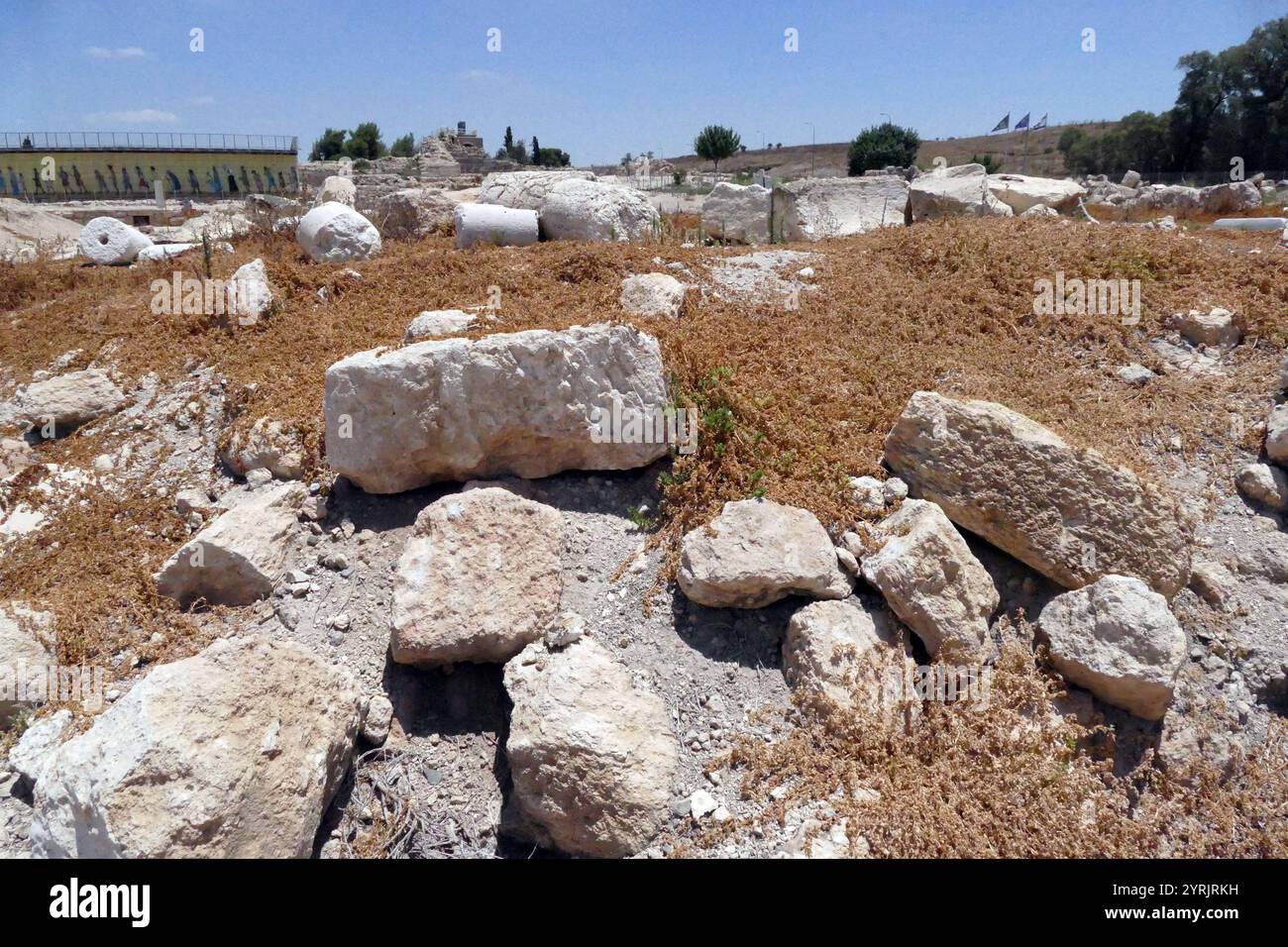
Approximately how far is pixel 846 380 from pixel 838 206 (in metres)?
7.97

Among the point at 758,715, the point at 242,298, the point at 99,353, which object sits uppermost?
the point at 242,298

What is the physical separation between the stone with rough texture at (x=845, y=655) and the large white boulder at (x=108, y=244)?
11.3m

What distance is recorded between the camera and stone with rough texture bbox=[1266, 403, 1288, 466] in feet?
17.7

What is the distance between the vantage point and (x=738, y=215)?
12211mm

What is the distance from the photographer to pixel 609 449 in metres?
5.14

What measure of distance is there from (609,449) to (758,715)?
6.43 ft

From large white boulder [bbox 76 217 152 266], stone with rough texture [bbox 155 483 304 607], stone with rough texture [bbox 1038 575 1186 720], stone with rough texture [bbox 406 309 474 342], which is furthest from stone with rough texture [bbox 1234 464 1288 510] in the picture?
large white boulder [bbox 76 217 152 266]

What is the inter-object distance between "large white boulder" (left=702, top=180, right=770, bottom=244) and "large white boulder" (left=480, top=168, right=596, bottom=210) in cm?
265

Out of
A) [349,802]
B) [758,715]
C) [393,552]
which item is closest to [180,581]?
[393,552]

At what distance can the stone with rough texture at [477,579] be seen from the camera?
4.12m

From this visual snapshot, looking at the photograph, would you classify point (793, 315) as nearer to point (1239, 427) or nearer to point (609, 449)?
point (609, 449)

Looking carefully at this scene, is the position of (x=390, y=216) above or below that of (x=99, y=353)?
above

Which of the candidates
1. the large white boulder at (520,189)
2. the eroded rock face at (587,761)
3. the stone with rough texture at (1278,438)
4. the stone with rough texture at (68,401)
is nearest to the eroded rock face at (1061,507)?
the stone with rough texture at (1278,438)

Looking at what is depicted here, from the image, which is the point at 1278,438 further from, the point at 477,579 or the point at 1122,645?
the point at 477,579
